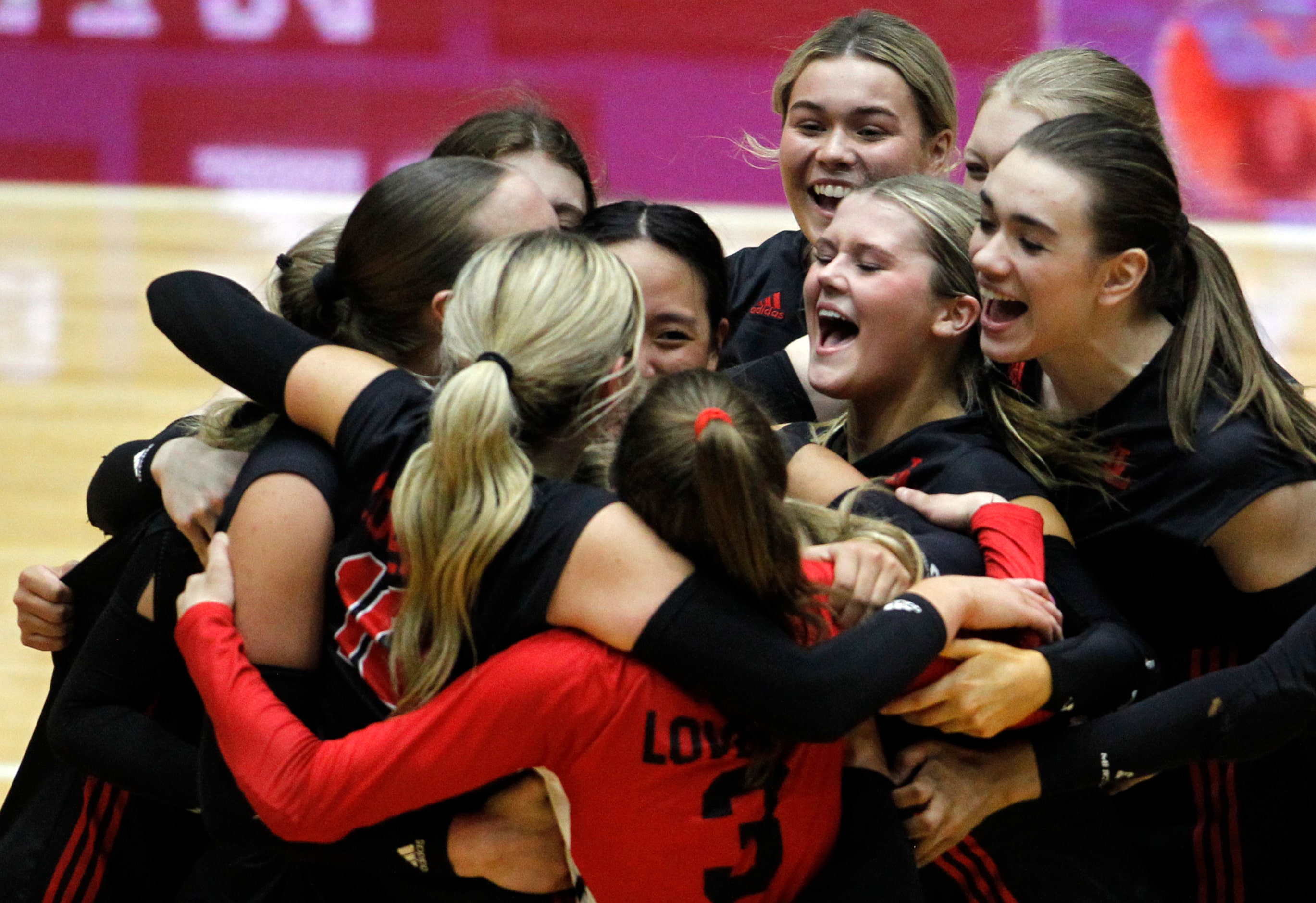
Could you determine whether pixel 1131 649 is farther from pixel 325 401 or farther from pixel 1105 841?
pixel 325 401

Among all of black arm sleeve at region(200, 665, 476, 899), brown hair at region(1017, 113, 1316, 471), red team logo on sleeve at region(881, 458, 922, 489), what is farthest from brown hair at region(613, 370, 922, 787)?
brown hair at region(1017, 113, 1316, 471)

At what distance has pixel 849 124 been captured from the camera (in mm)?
2918

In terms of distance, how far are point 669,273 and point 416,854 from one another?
1.00m

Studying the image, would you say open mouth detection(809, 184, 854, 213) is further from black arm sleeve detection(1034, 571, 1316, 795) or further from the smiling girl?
black arm sleeve detection(1034, 571, 1316, 795)

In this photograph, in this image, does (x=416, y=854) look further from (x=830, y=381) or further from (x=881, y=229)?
(x=881, y=229)

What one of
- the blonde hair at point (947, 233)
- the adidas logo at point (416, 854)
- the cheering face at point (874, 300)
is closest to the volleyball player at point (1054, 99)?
the blonde hair at point (947, 233)

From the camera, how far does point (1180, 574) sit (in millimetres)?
2166

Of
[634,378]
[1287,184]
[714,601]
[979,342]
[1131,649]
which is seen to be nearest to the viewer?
[714,601]

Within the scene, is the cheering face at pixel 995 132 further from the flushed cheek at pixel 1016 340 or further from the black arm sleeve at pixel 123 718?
the black arm sleeve at pixel 123 718

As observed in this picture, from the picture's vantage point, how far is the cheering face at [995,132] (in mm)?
2670

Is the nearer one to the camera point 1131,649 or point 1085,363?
point 1131,649

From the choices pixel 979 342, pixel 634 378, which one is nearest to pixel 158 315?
pixel 634 378

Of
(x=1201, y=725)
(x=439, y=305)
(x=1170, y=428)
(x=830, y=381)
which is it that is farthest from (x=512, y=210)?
(x=1201, y=725)

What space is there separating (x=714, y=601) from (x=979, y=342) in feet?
3.14
